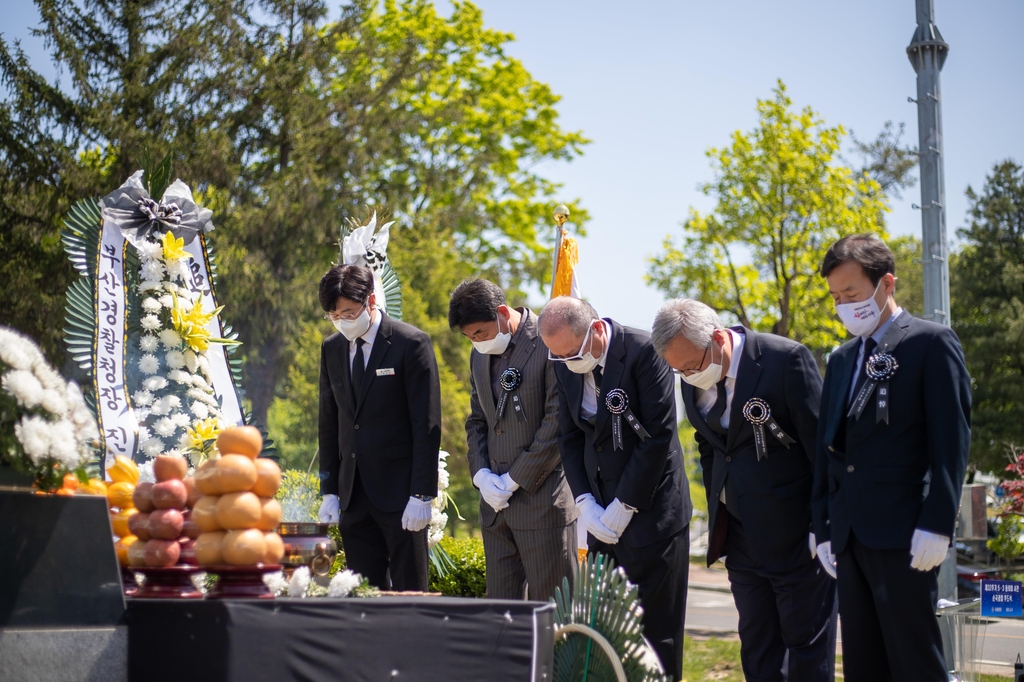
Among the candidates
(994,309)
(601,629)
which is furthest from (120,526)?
(994,309)

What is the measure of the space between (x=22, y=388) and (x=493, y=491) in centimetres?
286

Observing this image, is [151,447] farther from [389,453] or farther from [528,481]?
[528,481]

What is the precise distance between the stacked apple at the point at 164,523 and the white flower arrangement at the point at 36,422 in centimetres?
24

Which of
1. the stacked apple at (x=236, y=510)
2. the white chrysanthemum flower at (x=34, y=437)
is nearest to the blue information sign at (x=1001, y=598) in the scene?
the stacked apple at (x=236, y=510)

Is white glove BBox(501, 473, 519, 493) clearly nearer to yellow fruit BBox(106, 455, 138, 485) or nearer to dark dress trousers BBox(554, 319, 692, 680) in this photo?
dark dress trousers BBox(554, 319, 692, 680)

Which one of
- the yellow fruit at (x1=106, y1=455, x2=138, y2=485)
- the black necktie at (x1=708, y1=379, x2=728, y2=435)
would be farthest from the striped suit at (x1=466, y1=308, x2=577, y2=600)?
the yellow fruit at (x1=106, y1=455, x2=138, y2=485)

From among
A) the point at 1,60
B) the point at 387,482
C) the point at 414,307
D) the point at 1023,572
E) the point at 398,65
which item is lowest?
the point at 1023,572

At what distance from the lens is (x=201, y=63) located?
65.8 feet

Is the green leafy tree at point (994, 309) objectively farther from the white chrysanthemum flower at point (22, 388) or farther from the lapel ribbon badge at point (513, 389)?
the white chrysanthemum flower at point (22, 388)

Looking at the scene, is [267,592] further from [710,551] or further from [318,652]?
[710,551]

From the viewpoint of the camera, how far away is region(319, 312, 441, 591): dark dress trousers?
547 cm

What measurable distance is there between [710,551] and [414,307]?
18.4 m

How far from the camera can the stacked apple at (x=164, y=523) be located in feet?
9.59

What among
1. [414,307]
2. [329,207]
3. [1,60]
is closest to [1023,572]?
[414,307]
